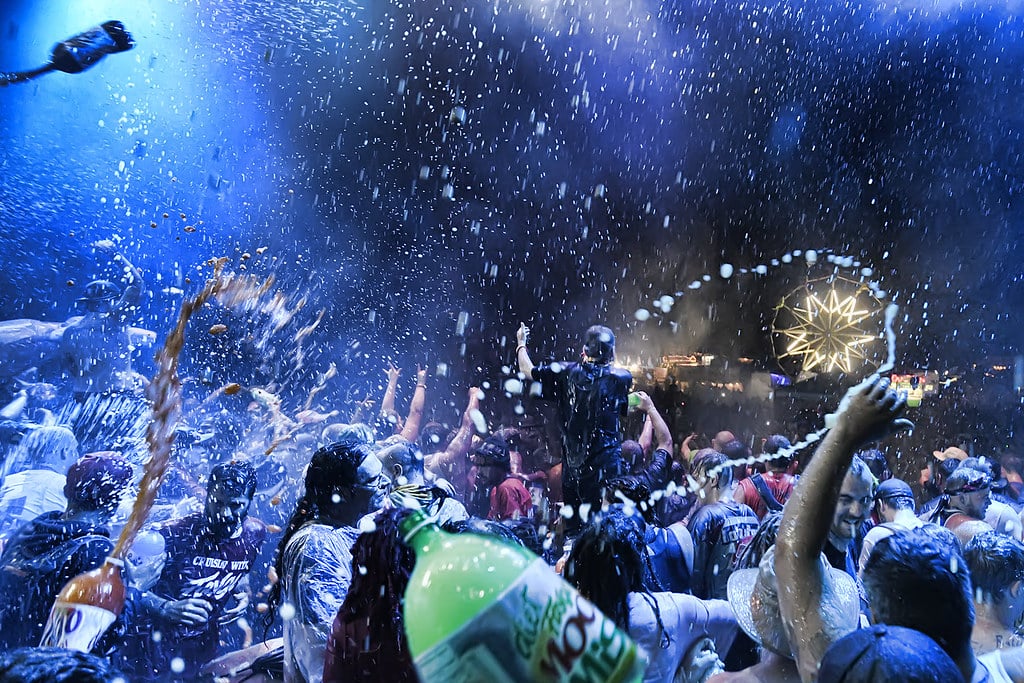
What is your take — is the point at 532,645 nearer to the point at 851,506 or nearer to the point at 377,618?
the point at 377,618

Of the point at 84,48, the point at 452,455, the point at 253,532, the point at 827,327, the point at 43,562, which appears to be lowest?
the point at 43,562

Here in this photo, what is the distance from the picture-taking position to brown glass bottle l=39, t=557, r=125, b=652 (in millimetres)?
2285

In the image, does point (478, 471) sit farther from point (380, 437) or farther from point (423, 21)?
point (423, 21)

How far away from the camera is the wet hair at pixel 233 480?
117 inches

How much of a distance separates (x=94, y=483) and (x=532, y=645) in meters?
2.64

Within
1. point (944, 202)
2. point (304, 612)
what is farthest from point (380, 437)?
point (944, 202)

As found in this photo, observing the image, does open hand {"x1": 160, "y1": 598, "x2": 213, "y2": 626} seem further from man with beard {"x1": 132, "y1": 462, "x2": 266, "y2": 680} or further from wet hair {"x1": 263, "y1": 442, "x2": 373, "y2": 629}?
wet hair {"x1": 263, "y1": 442, "x2": 373, "y2": 629}

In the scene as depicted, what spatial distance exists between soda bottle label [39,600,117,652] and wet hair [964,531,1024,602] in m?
3.28

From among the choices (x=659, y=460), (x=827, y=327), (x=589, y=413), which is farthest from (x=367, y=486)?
(x=827, y=327)

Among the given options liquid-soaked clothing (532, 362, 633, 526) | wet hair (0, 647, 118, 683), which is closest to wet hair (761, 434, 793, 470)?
liquid-soaked clothing (532, 362, 633, 526)

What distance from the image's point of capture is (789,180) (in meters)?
11.0

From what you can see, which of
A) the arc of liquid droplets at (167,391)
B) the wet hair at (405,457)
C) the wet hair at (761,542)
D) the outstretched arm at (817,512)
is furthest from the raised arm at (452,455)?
the outstretched arm at (817,512)

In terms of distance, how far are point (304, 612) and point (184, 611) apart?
3.64 feet

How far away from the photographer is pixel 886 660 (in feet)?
3.33
